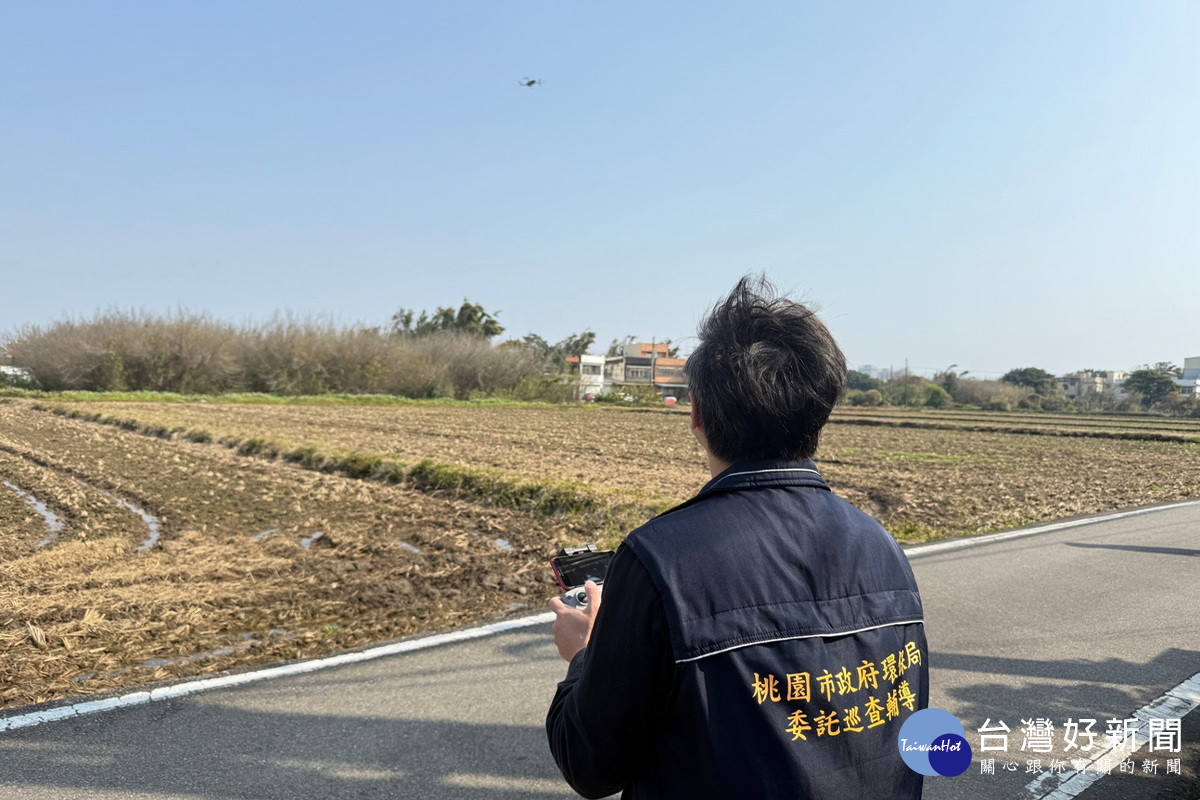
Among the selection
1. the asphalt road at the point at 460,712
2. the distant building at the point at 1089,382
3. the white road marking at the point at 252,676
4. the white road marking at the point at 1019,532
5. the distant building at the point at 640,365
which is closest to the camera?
the asphalt road at the point at 460,712

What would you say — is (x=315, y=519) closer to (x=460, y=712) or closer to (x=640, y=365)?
(x=460, y=712)

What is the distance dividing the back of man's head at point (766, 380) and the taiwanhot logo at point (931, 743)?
526mm

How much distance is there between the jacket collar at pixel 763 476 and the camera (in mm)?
1366

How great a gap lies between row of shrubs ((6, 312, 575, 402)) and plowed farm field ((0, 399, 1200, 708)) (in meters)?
29.4

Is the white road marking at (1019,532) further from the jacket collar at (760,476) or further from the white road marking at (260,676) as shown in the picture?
the jacket collar at (760,476)

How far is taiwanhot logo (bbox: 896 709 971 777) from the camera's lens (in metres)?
1.44

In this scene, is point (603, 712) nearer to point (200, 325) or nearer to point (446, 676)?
point (446, 676)

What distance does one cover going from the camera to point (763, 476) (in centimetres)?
137

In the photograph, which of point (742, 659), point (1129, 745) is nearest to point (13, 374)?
point (1129, 745)

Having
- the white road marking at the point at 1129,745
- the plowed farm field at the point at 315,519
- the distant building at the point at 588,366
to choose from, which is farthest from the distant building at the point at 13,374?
the white road marking at the point at 1129,745

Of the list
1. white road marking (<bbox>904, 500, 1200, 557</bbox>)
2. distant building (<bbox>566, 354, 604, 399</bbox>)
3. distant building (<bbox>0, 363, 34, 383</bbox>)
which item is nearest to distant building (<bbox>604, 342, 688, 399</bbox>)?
distant building (<bbox>566, 354, 604, 399</bbox>)

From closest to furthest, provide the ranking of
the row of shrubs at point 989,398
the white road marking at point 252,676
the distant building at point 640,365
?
the white road marking at point 252,676
the row of shrubs at point 989,398
the distant building at point 640,365

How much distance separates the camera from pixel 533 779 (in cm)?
311

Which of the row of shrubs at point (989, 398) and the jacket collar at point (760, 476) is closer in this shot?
the jacket collar at point (760, 476)
